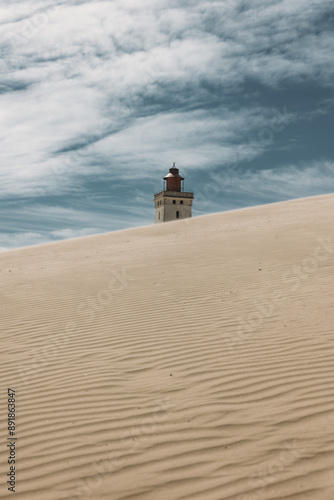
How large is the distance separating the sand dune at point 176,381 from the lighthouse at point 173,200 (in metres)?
39.6

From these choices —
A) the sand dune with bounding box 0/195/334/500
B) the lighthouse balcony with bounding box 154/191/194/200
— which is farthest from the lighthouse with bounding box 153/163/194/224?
the sand dune with bounding box 0/195/334/500

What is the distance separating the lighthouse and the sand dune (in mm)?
39611

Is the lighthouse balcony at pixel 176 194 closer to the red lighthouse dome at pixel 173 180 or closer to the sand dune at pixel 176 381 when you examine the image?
the red lighthouse dome at pixel 173 180

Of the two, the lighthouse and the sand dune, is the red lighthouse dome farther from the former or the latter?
the sand dune

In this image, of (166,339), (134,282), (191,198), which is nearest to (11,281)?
(134,282)

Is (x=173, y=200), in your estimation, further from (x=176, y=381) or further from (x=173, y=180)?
(x=176, y=381)

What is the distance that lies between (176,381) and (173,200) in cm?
4626

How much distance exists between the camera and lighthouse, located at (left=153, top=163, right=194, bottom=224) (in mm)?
50438

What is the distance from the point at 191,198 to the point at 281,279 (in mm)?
42859

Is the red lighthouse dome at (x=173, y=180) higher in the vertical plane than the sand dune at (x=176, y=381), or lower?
higher

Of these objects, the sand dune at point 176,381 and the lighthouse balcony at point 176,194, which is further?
the lighthouse balcony at point 176,194

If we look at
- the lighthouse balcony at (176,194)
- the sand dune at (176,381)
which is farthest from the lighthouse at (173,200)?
the sand dune at (176,381)

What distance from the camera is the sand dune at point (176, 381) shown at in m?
3.55

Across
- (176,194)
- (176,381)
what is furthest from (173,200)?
(176,381)
